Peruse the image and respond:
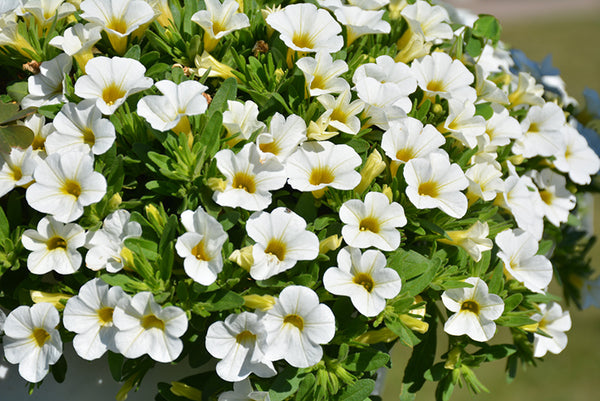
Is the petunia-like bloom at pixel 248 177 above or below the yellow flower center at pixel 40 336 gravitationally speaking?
above

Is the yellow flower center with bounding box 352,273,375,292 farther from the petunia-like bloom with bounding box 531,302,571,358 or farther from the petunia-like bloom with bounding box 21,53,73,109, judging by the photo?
the petunia-like bloom with bounding box 21,53,73,109

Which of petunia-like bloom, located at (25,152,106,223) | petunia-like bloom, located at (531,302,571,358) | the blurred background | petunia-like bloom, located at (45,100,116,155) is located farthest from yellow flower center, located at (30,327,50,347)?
petunia-like bloom, located at (531,302,571,358)

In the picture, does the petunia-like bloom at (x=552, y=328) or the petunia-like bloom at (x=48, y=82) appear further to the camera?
the petunia-like bloom at (x=552, y=328)

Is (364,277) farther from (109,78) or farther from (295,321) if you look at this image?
(109,78)

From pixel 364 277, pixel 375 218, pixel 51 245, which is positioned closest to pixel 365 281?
pixel 364 277

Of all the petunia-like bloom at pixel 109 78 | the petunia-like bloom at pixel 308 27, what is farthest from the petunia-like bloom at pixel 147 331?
the petunia-like bloom at pixel 308 27

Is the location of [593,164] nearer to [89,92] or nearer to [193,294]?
[193,294]

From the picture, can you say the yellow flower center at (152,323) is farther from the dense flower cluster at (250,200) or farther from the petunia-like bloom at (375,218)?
the petunia-like bloom at (375,218)
